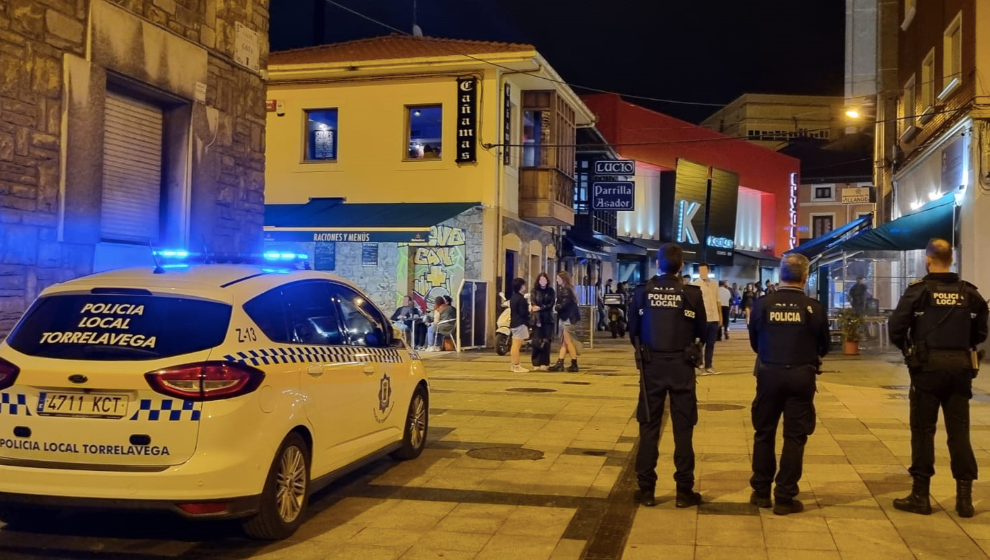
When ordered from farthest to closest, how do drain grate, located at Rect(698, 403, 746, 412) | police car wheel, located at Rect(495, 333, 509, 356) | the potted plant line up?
police car wheel, located at Rect(495, 333, 509, 356)
the potted plant
drain grate, located at Rect(698, 403, 746, 412)

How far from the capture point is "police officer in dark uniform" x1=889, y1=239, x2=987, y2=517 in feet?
19.6

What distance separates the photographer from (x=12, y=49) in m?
8.52

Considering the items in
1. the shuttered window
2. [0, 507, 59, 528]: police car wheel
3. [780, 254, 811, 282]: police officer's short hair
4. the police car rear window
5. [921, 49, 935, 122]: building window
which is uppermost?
[921, 49, 935, 122]: building window

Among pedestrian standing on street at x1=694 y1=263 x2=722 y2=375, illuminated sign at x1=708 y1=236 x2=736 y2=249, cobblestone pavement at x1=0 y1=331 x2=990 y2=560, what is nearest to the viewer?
cobblestone pavement at x1=0 y1=331 x2=990 y2=560

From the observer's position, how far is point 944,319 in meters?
6.02

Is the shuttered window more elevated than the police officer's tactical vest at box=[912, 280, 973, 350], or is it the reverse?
the shuttered window

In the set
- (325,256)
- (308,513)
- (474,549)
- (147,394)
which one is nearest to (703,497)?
(474,549)

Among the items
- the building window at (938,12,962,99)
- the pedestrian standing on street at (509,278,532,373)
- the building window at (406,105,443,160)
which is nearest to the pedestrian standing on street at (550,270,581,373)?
the pedestrian standing on street at (509,278,532,373)

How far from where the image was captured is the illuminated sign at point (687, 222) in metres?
39.1

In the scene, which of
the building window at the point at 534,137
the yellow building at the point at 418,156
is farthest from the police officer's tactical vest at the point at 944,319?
the building window at the point at 534,137

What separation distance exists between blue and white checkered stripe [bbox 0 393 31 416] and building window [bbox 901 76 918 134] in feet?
67.5

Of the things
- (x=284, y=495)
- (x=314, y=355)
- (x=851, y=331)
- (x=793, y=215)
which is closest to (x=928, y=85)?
(x=851, y=331)

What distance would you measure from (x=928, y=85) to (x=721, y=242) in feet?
74.8

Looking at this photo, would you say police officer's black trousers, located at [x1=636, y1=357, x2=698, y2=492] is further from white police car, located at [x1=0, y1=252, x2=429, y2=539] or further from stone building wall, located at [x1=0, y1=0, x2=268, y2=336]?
stone building wall, located at [x1=0, y1=0, x2=268, y2=336]
